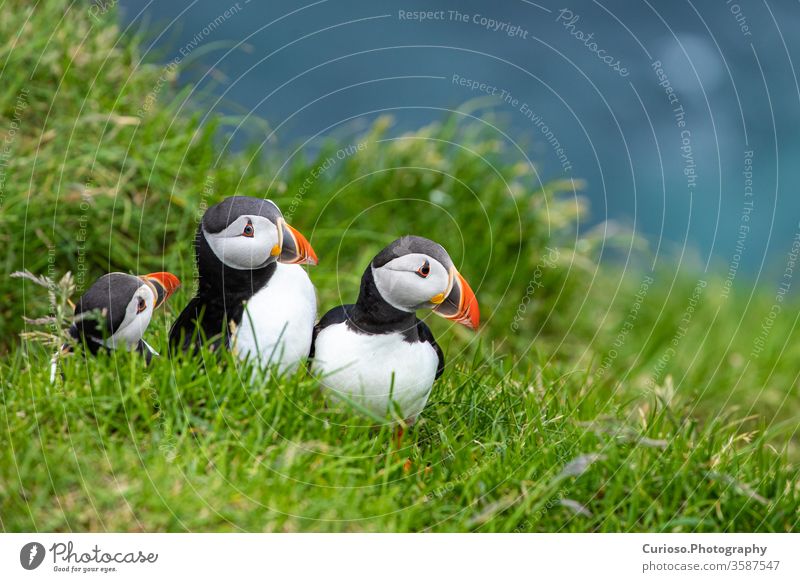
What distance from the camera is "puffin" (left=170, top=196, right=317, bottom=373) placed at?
2.31 m

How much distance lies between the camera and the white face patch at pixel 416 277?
2.29 m

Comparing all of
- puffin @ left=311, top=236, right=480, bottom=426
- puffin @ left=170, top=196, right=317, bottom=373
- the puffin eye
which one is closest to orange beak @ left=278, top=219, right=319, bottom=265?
puffin @ left=170, top=196, right=317, bottom=373

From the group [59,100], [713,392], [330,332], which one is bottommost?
[713,392]

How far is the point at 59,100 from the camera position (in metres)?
4.36

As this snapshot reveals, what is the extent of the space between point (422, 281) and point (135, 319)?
31.3 inches

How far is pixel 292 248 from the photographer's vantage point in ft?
7.71

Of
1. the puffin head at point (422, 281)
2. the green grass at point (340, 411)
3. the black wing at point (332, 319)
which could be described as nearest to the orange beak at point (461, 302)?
the puffin head at point (422, 281)

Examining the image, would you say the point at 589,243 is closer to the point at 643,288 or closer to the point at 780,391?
the point at 643,288

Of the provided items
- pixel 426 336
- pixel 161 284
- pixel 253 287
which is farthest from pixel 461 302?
pixel 161 284

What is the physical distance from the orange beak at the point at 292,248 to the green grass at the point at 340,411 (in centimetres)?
33

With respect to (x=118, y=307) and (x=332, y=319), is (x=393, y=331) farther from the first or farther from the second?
(x=118, y=307)
